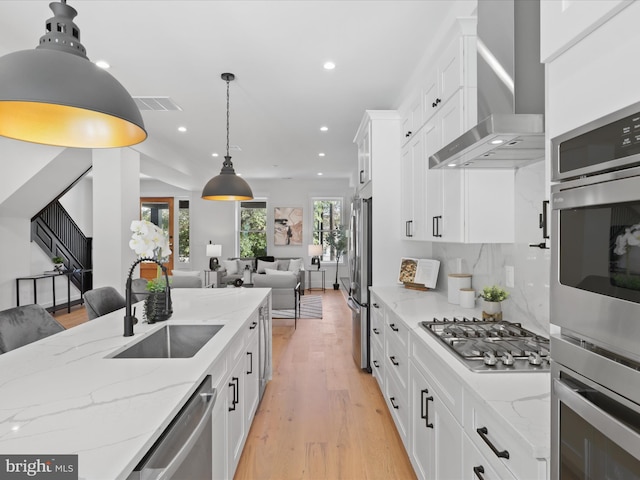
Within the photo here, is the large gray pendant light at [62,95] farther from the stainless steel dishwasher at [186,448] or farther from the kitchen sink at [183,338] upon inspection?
the kitchen sink at [183,338]

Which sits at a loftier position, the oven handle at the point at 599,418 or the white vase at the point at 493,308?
the oven handle at the point at 599,418

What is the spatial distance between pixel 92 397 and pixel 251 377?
1.53 metres

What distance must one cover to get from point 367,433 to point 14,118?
2718 mm

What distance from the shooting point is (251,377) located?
2.58 metres

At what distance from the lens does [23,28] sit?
8.29 ft

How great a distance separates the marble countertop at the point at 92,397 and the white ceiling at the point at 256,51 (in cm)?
203

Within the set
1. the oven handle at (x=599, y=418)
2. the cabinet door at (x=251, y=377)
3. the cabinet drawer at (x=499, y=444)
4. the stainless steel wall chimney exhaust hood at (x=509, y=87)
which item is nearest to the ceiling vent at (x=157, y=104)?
the cabinet door at (x=251, y=377)

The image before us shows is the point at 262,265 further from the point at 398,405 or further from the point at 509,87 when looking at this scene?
the point at 509,87

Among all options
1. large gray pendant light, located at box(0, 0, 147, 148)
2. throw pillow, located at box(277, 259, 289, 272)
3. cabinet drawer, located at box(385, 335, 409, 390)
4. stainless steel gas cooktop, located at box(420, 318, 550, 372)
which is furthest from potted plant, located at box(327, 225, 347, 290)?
large gray pendant light, located at box(0, 0, 147, 148)

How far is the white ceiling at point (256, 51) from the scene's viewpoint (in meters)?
2.31

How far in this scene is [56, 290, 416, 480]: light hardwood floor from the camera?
2.22 metres

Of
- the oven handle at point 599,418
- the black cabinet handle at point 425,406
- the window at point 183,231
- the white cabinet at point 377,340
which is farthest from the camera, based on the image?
the window at point 183,231

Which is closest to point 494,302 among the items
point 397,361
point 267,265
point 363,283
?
point 397,361

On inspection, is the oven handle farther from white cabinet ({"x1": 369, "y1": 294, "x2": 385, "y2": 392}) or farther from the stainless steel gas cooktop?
white cabinet ({"x1": 369, "y1": 294, "x2": 385, "y2": 392})
